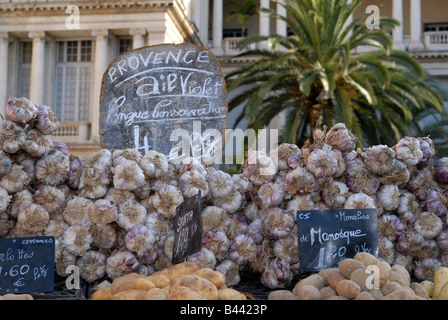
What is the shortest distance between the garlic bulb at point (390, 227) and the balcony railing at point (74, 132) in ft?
61.7

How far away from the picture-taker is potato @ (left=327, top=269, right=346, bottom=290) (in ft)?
7.00

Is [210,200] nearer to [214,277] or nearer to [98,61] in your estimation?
[214,277]

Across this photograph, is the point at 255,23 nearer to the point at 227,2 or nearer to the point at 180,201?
the point at 227,2

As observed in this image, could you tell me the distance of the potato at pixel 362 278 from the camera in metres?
2.05

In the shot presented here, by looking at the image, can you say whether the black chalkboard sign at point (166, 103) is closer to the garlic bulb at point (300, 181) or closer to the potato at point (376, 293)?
the garlic bulb at point (300, 181)

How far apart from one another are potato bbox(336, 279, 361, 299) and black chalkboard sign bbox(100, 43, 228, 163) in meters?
1.74

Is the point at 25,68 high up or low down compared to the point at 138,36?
down

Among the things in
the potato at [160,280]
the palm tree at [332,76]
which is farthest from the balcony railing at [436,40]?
the potato at [160,280]

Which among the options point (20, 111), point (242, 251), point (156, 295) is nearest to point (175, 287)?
point (156, 295)

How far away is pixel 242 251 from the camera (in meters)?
2.74

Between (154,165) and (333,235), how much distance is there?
40.7 inches

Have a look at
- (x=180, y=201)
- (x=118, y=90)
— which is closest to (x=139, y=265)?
(x=180, y=201)

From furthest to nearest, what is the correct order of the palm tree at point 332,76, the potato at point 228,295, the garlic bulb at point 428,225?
the palm tree at point 332,76
the garlic bulb at point 428,225
the potato at point 228,295

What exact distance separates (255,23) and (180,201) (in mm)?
27567
